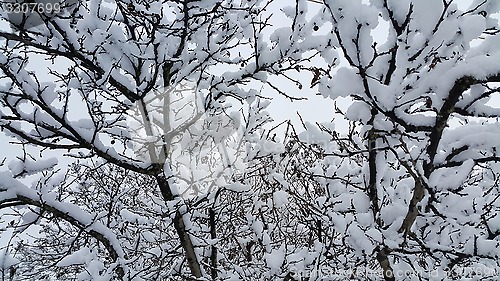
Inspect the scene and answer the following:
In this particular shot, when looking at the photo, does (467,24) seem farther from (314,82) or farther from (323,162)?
(323,162)

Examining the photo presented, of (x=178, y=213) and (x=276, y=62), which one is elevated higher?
(x=276, y=62)

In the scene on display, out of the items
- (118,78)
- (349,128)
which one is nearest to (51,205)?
(118,78)

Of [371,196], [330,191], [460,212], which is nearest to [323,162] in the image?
[330,191]

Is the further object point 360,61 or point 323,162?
point 323,162

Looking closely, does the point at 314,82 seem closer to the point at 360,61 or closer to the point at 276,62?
the point at 360,61

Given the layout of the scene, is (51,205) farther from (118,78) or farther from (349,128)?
(349,128)

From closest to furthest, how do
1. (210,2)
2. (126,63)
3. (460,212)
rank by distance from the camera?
1. (460,212)
2. (210,2)
3. (126,63)

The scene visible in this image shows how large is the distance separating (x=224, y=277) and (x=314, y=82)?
247cm

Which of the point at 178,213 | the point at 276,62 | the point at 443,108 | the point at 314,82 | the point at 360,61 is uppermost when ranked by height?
the point at 276,62

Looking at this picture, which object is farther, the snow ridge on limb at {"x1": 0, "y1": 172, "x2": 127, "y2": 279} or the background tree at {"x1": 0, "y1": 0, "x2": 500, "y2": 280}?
the snow ridge on limb at {"x1": 0, "y1": 172, "x2": 127, "y2": 279}

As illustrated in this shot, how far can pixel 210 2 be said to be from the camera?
2.94 meters

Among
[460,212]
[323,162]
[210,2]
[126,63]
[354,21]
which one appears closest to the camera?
[354,21]

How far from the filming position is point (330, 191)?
119 inches

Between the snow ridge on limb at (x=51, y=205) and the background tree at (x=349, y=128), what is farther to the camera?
the snow ridge on limb at (x=51, y=205)
